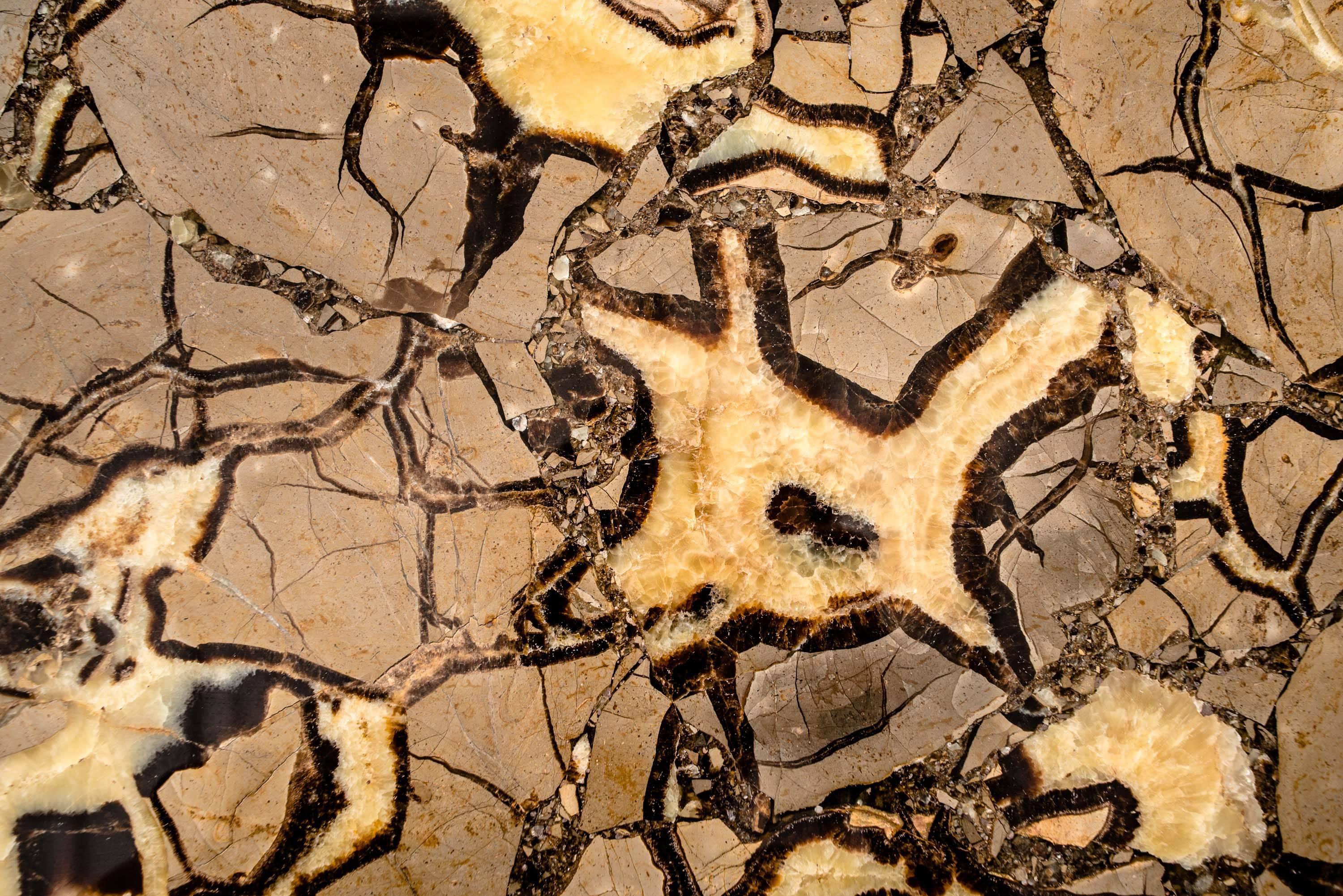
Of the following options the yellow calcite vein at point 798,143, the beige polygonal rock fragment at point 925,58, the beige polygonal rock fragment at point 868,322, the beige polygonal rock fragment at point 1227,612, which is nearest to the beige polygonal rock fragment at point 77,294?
the yellow calcite vein at point 798,143

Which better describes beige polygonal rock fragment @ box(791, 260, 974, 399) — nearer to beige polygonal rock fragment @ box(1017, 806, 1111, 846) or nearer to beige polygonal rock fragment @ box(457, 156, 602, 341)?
beige polygonal rock fragment @ box(457, 156, 602, 341)

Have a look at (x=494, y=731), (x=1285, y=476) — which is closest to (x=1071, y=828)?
(x=1285, y=476)

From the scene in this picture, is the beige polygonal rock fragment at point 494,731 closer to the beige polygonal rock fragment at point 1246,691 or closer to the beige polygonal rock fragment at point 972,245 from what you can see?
the beige polygonal rock fragment at point 972,245

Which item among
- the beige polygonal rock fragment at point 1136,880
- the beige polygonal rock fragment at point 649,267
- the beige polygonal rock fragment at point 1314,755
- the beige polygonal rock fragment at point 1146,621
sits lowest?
the beige polygonal rock fragment at point 1136,880

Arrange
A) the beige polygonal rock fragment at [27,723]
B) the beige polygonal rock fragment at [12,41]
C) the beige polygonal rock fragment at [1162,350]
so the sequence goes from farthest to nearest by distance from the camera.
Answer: the beige polygonal rock fragment at [1162,350] → the beige polygonal rock fragment at [12,41] → the beige polygonal rock fragment at [27,723]

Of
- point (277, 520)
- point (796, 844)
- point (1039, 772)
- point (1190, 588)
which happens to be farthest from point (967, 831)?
point (277, 520)

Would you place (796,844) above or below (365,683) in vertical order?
below

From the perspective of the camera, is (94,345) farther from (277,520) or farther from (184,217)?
(277,520)

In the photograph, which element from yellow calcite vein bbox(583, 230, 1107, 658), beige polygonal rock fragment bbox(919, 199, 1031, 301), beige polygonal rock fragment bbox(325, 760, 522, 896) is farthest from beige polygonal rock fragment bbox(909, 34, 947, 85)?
beige polygonal rock fragment bbox(325, 760, 522, 896)
